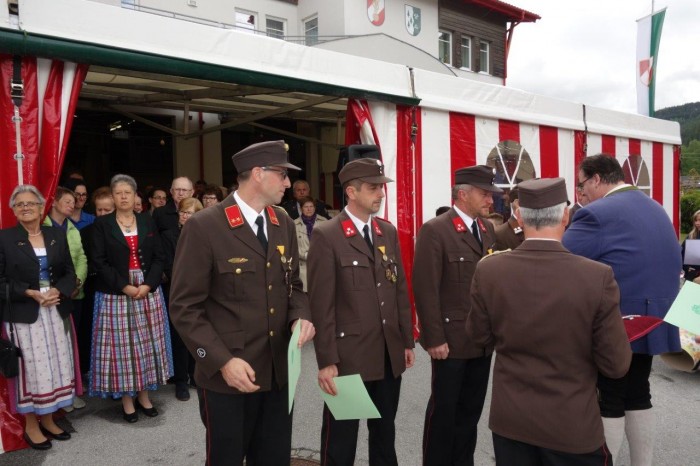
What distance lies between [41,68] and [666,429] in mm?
4740

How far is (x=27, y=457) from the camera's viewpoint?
3121mm

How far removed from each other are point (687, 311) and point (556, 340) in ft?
3.28

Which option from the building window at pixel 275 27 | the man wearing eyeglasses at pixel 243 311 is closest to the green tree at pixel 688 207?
the building window at pixel 275 27

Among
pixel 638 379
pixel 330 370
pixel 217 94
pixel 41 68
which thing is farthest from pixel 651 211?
pixel 217 94

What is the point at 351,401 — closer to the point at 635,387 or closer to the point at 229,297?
the point at 229,297

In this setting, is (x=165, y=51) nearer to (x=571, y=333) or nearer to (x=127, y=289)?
(x=127, y=289)

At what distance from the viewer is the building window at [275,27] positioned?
16.8 m

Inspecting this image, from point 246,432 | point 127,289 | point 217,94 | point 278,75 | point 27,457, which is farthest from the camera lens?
point 217,94

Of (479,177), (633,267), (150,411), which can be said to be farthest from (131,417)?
(633,267)

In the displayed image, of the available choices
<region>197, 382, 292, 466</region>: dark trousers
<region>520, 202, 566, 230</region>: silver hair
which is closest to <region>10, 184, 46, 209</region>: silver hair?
<region>197, 382, 292, 466</region>: dark trousers

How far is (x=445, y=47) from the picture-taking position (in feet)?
66.6

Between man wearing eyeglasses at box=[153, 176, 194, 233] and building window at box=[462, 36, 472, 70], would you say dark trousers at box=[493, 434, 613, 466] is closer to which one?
man wearing eyeglasses at box=[153, 176, 194, 233]

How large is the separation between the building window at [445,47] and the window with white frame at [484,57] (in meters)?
1.59

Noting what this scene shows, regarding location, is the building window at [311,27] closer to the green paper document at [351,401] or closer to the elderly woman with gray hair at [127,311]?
the elderly woman with gray hair at [127,311]
